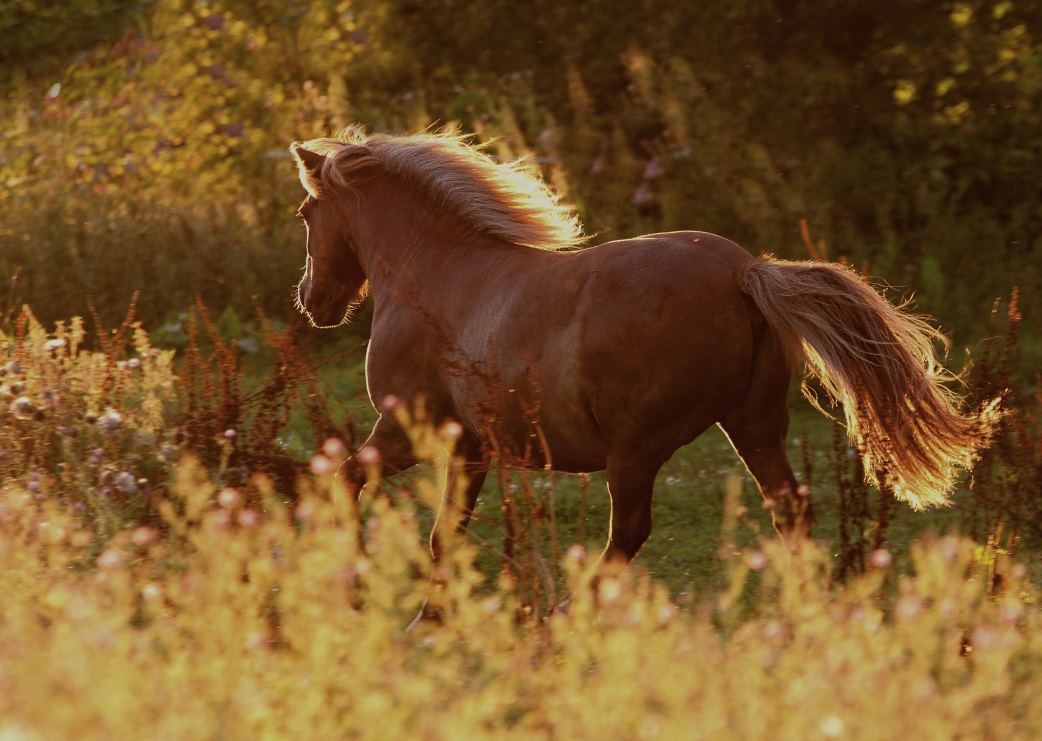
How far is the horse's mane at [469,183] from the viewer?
5.80m

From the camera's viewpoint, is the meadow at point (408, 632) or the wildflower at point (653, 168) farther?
the wildflower at point (653, 168)

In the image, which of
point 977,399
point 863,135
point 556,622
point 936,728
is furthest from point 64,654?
point 863,135

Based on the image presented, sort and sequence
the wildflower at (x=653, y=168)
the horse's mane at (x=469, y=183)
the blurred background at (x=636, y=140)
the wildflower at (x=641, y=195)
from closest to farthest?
the horse's mane at (x=469, y=183) → the blurred background at (x=636, y=140) → the wildflower at (x=641, y=195) → the wildflower at (x=653, y=168)

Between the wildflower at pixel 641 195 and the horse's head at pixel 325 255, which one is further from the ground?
the horse's head at pixel 325 255

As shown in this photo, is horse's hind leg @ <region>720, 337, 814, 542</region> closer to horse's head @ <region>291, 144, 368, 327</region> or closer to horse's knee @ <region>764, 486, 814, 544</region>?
horse's knee @ <region>764, 486, 814, 544</region>

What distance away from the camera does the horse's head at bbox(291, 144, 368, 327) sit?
6.23m

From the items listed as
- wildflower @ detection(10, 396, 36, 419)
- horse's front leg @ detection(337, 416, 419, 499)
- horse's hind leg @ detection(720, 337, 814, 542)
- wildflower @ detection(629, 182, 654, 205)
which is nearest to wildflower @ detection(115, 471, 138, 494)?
wildflower @ detection(10, 396, 36, 419)

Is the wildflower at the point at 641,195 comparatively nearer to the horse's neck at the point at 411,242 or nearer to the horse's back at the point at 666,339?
the horse's neck at the point at 411,242

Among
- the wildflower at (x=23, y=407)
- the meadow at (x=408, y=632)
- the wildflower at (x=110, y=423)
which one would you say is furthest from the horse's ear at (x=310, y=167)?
the wildflower at (x=23, y=407)

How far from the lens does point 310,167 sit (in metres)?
6.25

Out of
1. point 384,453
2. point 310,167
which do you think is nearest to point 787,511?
point 384,453

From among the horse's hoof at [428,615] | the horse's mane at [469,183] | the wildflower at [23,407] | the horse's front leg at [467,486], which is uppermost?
the horse's mane at [469,183]

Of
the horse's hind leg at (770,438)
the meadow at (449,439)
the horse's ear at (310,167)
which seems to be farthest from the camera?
the horse's ear at (310,167)

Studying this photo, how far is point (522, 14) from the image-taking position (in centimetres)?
1360
